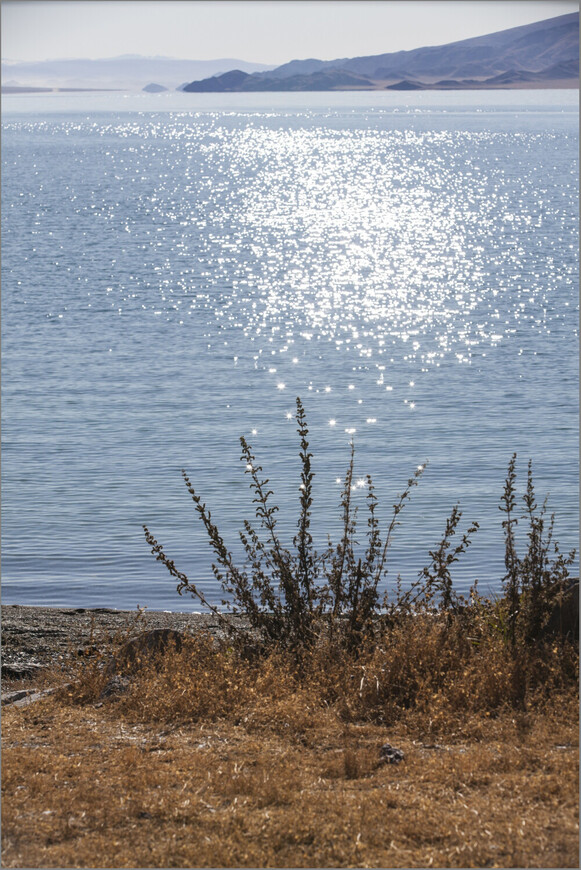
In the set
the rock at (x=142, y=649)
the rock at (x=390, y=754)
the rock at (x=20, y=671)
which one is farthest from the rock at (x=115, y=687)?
the rock at (x=390, y=754)

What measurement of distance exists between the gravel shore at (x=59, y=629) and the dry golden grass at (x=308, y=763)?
179cm

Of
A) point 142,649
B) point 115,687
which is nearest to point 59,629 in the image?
point 142,649

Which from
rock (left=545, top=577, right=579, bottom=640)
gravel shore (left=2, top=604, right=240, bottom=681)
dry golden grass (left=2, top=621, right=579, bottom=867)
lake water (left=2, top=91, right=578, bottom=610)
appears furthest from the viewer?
lake water (left=2, top=91, right=578, bottom=610)

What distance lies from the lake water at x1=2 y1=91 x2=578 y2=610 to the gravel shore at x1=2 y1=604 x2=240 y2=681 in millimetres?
464

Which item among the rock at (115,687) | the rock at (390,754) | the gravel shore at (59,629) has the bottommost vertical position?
the gravel shore at (59,629)

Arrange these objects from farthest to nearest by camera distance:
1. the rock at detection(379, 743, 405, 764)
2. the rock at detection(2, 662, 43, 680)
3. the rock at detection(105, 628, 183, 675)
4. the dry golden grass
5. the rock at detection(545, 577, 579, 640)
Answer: the rock at detection(2, 662, 43, 680), the rock at detection(105, 628, 183, 675), the rock at detection(545, 577, 579, 640), the rock at detection(379, 743, 405, 764), the dry golden grass

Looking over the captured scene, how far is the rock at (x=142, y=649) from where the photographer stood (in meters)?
6.99

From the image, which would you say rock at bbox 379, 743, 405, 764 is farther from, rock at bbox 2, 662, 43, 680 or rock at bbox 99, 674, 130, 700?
rock at bbox 2, 662, 43, 680

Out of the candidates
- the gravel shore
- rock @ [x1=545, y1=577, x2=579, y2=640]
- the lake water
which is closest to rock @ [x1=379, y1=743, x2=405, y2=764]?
rock @ [x1=545, y1=577, x2=579, y2=640]

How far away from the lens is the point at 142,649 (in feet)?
23.7

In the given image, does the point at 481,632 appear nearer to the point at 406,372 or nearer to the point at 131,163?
the point at 406,372

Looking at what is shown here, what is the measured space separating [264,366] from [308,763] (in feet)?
66.5

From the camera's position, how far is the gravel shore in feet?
28.0

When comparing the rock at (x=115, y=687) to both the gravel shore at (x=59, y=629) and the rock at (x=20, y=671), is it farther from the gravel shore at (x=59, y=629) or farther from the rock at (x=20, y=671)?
the rock at (x=20, y=671)
